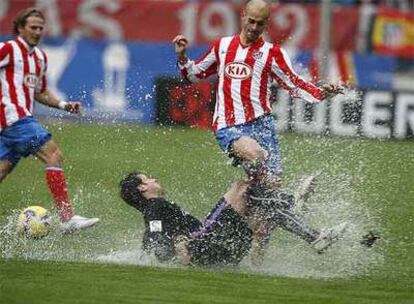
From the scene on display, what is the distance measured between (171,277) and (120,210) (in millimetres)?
3393

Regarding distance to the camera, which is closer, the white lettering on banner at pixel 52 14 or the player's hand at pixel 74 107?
the player's hand at pixel 74 107

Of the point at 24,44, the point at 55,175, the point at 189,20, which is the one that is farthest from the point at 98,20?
the point at 55,175

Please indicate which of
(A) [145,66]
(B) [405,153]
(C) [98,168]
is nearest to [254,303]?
(C) [98,168]

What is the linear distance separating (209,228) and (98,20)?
1439 cm

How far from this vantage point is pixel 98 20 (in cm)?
2386

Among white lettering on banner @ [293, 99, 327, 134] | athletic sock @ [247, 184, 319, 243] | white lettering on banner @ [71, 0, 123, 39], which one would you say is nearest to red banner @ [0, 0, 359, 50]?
white lettering on banner @ [71, 0, 123, 39]

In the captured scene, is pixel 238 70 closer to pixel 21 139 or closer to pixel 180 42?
pixel 180 42

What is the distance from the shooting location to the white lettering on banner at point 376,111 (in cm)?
1861

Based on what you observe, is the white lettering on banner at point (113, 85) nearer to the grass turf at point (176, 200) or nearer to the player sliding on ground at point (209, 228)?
the grass turf at point (176, 200)

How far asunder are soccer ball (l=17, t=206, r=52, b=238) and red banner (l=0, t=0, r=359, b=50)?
12447 millimetres

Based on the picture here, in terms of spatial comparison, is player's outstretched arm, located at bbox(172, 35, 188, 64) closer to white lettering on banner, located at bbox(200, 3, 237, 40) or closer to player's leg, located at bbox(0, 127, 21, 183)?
player's leg, located at bbox(0, 127, 21, 183)

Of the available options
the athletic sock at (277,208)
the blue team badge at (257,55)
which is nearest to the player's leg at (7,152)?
the blue team badge at (257,55)

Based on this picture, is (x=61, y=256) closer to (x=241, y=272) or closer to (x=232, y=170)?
(x=241, y=272)

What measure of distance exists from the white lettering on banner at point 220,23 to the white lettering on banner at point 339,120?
4928mm
